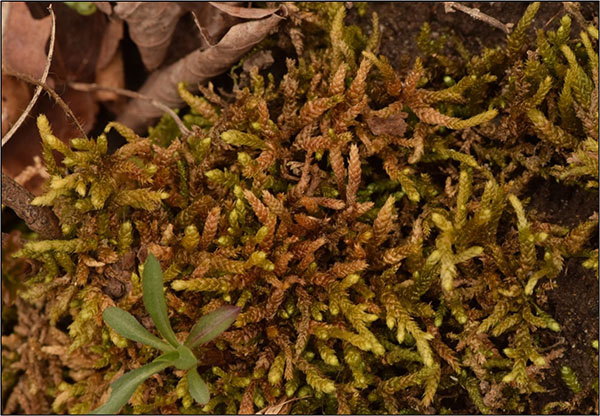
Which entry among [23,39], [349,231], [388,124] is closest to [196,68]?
[23,39]

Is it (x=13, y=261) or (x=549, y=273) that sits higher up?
(x=13, y=261)

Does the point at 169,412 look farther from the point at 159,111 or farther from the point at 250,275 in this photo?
the point at 159,111

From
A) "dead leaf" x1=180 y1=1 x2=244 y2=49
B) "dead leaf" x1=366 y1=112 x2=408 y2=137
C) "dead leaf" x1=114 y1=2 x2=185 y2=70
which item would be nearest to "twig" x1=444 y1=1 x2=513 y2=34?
"dead leaf" x1=366 y1=112 x2=408 y2=137

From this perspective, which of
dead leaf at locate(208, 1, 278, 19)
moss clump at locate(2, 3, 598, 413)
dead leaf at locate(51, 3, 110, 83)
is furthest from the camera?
dead leaf at locate(51, 3, 110, 83)

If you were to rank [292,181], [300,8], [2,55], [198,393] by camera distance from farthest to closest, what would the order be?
[2,55]
[300,8]
[292,181]
[198,393]

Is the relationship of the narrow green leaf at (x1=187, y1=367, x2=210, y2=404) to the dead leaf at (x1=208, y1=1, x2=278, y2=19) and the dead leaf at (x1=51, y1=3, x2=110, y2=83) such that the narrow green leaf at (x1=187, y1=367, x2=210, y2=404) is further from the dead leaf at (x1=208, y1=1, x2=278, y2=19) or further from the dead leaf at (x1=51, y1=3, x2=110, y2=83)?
the dead leaf at (x1=51, y1=3, x2=110, y2=83)

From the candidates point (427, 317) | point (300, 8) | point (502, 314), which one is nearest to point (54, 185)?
point (300, 8)

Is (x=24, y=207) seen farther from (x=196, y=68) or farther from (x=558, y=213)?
(x=558, y=213)

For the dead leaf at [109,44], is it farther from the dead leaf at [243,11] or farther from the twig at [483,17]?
the twig at [483,17]
